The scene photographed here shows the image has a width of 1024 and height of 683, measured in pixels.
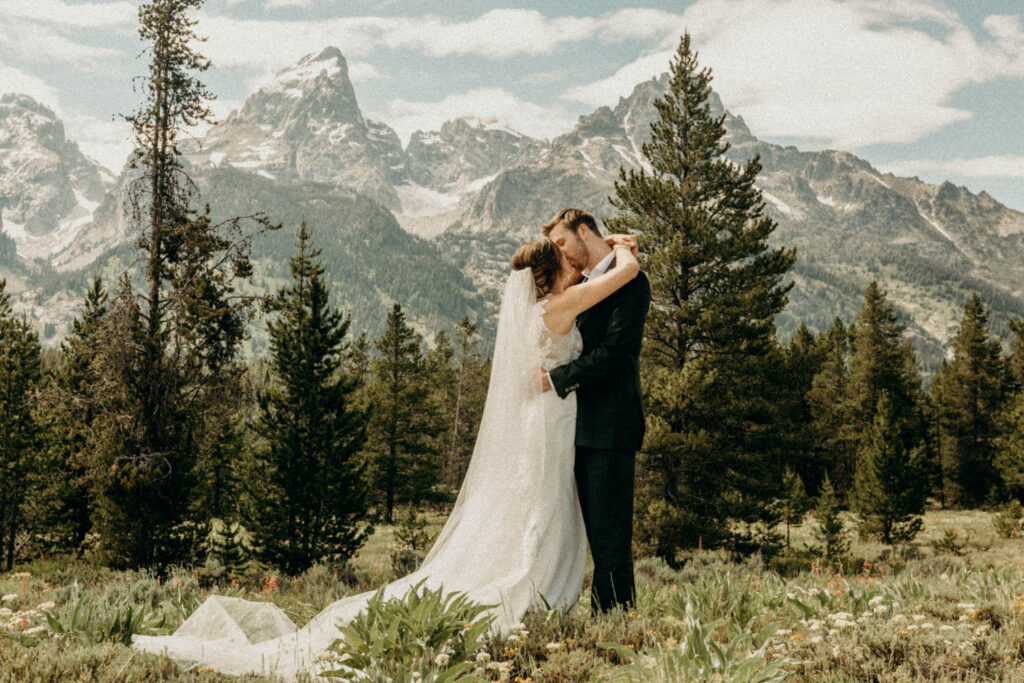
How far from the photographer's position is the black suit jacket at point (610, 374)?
4363mm

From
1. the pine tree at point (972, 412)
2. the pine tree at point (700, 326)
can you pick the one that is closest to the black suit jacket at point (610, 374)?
the pine tree at point (700, 326)

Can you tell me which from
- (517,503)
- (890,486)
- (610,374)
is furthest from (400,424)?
(610,374)

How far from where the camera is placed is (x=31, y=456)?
21203 mm

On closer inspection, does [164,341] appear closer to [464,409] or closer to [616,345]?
[616,345]

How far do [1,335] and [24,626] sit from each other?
2261cm

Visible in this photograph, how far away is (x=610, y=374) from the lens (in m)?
4.49

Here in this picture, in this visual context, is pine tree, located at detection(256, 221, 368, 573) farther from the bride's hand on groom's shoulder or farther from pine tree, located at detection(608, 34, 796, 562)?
the bride's hand on groom's shoulder

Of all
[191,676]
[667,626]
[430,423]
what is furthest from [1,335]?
[430,423]

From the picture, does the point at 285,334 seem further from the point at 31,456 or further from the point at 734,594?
the point at 734,594

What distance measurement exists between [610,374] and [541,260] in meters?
0.94

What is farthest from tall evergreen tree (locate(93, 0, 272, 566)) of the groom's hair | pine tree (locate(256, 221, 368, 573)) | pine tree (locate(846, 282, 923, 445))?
pine tree (locate(846, 282, 923, 445))

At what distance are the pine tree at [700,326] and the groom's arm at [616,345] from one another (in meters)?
16.1

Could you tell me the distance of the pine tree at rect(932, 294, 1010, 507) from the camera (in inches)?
1759

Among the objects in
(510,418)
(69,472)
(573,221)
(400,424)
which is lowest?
(400,424)
